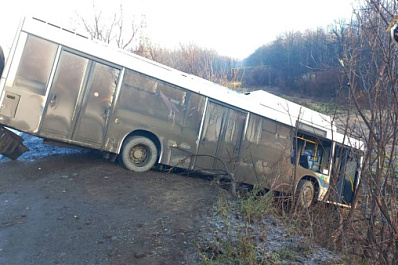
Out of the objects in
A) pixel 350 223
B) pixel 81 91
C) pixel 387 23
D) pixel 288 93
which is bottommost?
pixel 350 223

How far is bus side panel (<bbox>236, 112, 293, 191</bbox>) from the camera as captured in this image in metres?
9.30

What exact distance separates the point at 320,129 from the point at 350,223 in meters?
5.81

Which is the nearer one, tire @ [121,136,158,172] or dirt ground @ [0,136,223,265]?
dirt ground @ [0,136,223,265]

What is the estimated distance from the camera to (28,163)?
7.83 m

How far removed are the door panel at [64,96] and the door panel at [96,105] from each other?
18 centimetres

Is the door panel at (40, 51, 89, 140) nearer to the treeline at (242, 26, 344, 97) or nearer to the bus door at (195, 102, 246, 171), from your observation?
the bus door at (195, 102, 246, 171)

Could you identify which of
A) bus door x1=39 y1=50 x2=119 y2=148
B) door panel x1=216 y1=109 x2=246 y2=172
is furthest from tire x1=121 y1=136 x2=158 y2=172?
door panel x1=216 y1=109 x2=246 y2=172

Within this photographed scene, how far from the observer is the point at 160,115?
805cm

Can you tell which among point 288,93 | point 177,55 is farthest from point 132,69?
point 288,93

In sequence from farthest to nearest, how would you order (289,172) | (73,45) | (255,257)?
1. (289,172)
2. (73,45)
3. (255,257)

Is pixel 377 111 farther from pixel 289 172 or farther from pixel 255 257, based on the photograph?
pixel 289 172

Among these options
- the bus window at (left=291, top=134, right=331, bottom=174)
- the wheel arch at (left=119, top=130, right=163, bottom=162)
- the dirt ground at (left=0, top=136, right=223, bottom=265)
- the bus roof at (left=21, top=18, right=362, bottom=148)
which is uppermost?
the bus roof at (left=21, top=18, right=362, bottom=148)

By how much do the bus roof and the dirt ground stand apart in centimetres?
236

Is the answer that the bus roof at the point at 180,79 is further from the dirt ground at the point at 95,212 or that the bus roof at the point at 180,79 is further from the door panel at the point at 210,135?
the dirt ground at the point at 95,212
